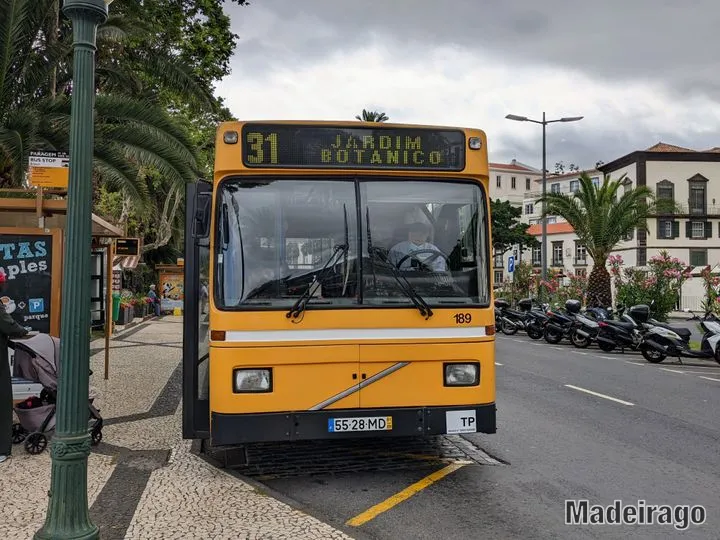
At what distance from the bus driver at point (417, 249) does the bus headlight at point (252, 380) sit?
1.38 meters

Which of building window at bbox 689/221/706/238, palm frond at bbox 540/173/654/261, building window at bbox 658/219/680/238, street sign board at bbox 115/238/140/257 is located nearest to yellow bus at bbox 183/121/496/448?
street sign board at bbox 115/238/140/257

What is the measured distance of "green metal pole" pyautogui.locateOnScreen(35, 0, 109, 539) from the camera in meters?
3.60

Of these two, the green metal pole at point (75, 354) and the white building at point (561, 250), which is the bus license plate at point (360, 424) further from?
the white building at point (561, 250)

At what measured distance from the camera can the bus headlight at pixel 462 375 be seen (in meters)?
5.56

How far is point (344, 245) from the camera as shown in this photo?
5.48 metres

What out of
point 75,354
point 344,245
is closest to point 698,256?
point 344,245

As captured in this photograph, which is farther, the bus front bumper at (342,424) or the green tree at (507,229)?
the green tree at (507,229)

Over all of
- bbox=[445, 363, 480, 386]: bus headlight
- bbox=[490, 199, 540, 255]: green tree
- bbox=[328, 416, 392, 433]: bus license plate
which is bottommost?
bbox=[328, 416, 392, 433]: bus license plate

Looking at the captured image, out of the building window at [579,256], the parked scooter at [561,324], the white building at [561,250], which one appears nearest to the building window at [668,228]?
the white building at [561,250]

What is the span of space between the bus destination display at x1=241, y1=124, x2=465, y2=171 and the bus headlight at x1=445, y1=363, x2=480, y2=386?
1667 millimetres

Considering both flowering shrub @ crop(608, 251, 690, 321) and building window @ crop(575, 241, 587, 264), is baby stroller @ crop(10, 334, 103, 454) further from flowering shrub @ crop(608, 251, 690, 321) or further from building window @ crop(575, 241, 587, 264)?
building window @ crop(575, 241, 587, 264)

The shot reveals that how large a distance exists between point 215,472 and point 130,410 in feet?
11.1

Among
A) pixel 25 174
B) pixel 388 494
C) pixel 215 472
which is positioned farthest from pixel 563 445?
pixel 25 174

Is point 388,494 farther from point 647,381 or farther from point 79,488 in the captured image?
point 647,381
